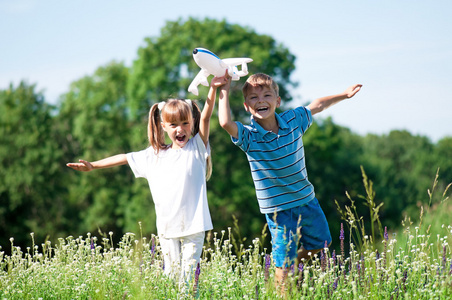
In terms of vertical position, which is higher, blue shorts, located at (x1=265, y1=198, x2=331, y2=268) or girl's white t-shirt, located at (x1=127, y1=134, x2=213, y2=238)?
girl's white t-shirt, located at (x1=127, y1=134, x2=213, y2=238)

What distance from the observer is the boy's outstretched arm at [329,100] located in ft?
17.1

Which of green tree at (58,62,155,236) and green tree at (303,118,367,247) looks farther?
green tree at (58,62,155,236)

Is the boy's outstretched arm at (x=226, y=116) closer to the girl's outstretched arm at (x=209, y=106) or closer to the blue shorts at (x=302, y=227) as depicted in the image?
the girl's outstretched arm at (x=209, y=106)

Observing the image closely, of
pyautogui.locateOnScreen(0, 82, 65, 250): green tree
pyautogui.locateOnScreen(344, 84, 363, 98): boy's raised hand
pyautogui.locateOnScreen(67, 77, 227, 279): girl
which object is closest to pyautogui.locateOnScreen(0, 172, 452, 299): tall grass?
pyautogui.locateOnScreen(67, 77, 227, 279): girl

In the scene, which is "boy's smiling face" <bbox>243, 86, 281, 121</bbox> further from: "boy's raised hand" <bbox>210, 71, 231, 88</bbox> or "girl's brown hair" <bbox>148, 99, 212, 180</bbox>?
"girl's brown hair" <bbox>148, 99, 212, 180</bbox>

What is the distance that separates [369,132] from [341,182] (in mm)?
26292

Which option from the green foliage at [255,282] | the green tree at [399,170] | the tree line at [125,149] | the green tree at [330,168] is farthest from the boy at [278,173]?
the green tree at [399,170]

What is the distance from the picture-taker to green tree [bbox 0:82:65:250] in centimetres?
2631

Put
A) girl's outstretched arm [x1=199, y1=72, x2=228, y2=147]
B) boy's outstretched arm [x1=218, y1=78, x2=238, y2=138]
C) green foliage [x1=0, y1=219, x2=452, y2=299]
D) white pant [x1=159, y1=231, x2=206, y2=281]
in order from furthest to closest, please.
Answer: girl's outstretched arm [x1=199, y1=72, x2=228, y2=147]
boy's outstretched arm [x1=218, y1=78, x2=238, y2=138]
white pant [x1=159, y1=231, x2=206, y2=281]
green foliage [x1=0, y1=219, x2=452, y2=299]

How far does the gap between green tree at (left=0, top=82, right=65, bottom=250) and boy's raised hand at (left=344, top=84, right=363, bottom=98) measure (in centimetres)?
2305

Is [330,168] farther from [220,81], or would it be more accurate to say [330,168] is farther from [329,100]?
[220,81]

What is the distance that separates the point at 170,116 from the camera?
4836 millimetres

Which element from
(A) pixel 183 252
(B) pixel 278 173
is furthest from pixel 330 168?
(A) pixel 183 252

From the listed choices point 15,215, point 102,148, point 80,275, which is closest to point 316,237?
point 80,275
